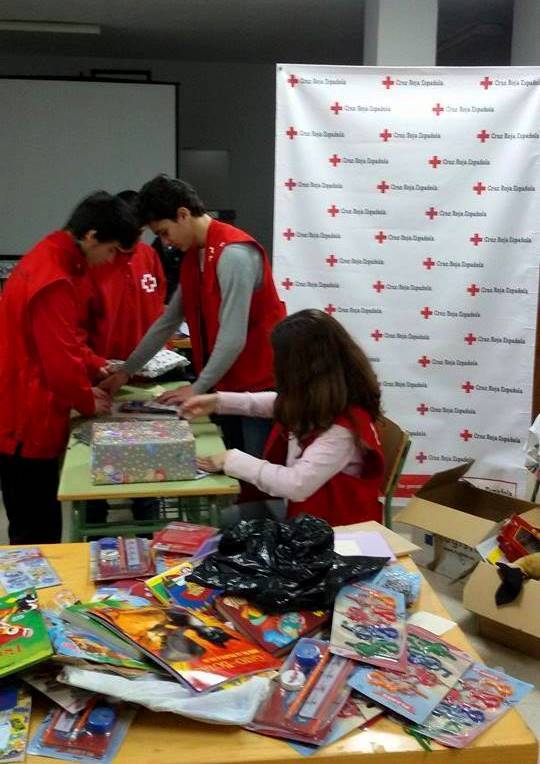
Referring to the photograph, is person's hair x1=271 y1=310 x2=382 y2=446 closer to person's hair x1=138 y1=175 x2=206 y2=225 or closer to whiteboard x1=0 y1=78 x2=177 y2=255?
person's hair x1=138 y1=175 x2=206 y2=225

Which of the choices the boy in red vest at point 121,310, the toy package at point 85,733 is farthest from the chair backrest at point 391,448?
the toy package at point 85,733

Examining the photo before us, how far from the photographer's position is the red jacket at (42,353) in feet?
7.05

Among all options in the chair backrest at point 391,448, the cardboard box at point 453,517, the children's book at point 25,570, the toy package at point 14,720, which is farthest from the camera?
the cardboard box at point 453,517

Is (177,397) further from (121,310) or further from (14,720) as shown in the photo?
(14,720)

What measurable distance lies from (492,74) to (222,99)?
4.67 meters

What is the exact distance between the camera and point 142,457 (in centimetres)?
188

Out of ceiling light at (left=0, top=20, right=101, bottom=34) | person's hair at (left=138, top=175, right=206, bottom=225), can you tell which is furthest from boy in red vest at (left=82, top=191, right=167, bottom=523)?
ceiling light at (left=0, top=20, right=101, bottom=34)

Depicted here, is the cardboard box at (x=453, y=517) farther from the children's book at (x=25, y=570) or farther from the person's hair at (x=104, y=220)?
the children's book at (x=25, y=570)

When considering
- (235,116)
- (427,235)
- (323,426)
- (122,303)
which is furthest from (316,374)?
(235,116)

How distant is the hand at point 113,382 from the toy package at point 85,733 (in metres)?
Answer: 1.66

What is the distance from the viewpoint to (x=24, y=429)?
2.26 m

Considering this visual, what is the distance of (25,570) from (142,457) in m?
0.49

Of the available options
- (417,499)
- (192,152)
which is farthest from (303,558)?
(192,152)

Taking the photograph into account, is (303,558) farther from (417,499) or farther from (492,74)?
(492,74)
